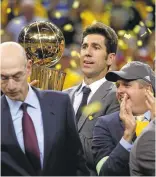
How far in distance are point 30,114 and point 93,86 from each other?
115cm

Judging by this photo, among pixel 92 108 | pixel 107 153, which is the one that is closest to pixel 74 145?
pixel 107 153

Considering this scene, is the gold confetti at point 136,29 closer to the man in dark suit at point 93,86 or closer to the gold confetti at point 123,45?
the gold confetti at point 123,45

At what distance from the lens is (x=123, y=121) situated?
3402 millimetres

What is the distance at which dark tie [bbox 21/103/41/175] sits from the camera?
111 inches

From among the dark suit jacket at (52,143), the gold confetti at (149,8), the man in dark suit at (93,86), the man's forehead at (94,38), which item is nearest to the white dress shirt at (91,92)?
the man in dark suit at (93,86)

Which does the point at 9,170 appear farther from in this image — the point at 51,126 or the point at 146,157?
the point at 146,157

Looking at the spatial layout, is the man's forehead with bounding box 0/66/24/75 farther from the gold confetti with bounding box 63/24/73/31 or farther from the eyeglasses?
the gold confetti with bounding box 63/24/73/31

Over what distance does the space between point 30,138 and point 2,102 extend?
0.22 meters

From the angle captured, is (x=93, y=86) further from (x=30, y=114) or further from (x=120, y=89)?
(x=30, y=114)

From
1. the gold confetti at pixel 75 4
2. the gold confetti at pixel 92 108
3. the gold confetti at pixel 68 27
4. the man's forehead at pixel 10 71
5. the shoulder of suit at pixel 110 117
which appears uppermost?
the gold confetti at pixel 75 4

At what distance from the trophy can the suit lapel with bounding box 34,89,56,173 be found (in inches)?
30.1

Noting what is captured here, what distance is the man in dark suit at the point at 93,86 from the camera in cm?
372

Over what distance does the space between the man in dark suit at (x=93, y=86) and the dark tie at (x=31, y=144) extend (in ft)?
2.42

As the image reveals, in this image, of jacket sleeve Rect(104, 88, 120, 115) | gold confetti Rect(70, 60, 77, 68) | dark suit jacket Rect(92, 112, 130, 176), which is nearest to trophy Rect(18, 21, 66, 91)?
jacket sleeve Rect(104, 88, 120, 115)
